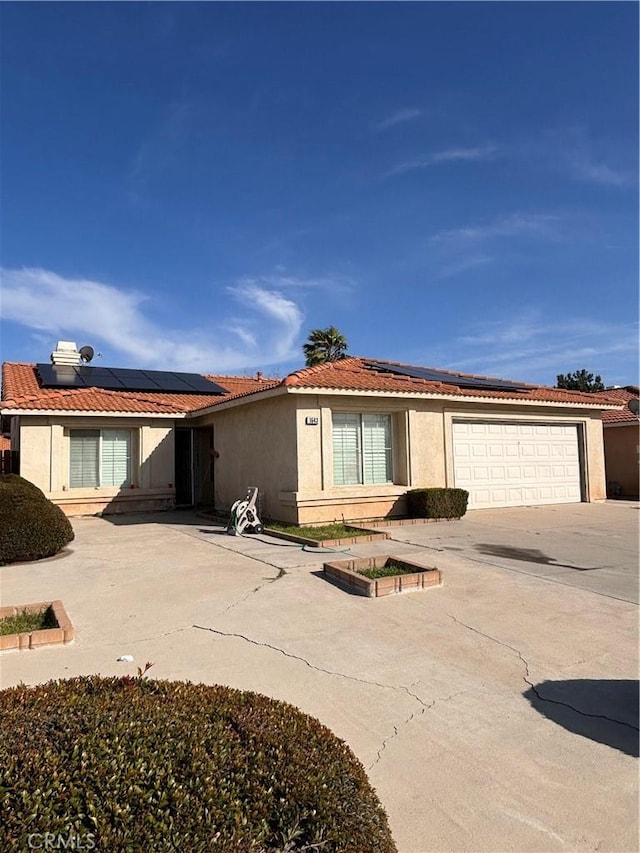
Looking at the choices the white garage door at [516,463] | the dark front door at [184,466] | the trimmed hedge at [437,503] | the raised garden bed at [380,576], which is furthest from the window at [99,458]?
the raised garden bed at [380,576]

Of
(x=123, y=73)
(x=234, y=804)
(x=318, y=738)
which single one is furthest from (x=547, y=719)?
(x=123, y=73)

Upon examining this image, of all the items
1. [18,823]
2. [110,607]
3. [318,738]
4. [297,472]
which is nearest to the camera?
[18,823]

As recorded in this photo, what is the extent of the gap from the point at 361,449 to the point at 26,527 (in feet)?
24.6

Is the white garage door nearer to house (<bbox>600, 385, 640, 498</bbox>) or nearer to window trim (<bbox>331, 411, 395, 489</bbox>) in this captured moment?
window trim (<bbox>331, 411, 395, 489</bbox>)

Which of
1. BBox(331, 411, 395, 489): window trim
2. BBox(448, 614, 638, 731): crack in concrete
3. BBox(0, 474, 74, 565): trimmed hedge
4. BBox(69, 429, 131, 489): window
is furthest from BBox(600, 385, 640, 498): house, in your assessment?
BBox(0, 474, 74, 565): trimmed hedge

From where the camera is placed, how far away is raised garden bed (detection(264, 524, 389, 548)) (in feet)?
32.7

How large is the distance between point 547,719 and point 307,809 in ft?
8.13

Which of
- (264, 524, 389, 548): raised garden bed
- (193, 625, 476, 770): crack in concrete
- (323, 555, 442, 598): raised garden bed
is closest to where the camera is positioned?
(193, 625, 476, 770): crack in concrete

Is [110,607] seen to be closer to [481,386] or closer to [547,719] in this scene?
[547,719]

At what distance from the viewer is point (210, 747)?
1985 millimetres

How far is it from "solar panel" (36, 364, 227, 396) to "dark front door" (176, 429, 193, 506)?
1.96 metres

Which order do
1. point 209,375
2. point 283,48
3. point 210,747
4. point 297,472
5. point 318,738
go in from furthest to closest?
1. point 209,375
2. point 297,472
3. point 283,48
4. point 318,738
5. point 210,747

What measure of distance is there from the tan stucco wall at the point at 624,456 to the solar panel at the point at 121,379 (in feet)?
51.7

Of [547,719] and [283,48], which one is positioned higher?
[283,48]
